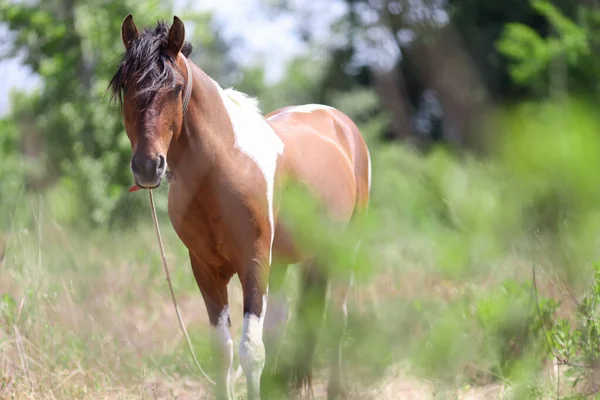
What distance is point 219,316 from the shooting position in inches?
160

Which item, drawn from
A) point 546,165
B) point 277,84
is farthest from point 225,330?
point 277,84

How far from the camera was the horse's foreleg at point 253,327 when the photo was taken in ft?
12.4

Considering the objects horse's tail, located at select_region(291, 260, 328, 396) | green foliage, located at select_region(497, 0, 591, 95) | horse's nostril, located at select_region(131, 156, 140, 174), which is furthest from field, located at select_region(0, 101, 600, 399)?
green foliage, located at select_region(497, 0, 591, 95)

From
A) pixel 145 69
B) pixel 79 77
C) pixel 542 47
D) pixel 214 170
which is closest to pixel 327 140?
pixel 214 170

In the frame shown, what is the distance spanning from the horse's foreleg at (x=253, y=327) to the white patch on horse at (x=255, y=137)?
7.0 inches

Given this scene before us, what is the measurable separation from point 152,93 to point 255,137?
774 mm

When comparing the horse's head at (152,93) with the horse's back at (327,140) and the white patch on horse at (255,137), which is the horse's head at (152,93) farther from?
the horse's back at (327,140)

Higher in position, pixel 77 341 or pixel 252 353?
pixel 252 353

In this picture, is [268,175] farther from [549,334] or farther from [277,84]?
[277,84]

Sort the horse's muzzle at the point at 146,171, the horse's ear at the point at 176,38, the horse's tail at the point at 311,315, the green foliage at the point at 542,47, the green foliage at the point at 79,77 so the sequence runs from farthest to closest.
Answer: the green foliage at the point at 79,77, the green foliage at the point at 542,47, the horse's ear at the point at 176,38, the horse's muzzle at the point at 146,171, the horse's tail at the point at 311,315

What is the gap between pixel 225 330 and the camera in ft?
13.3

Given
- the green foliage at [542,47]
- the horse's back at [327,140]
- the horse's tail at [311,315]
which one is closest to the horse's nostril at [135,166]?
the horse's back at [327,140]

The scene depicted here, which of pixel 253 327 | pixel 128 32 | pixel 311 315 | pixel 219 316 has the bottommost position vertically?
pixel 219 316

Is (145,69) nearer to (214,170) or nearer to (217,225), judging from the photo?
(214,170)
